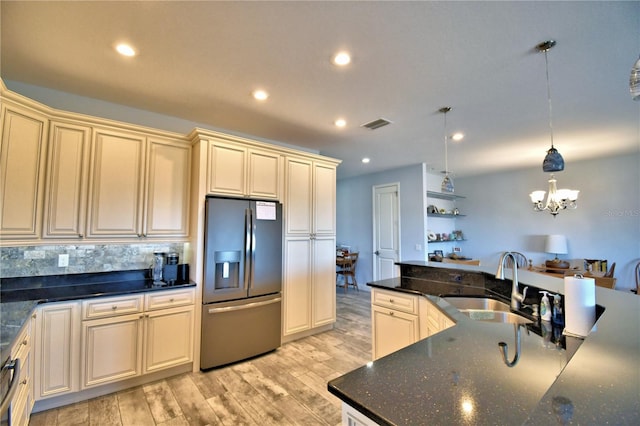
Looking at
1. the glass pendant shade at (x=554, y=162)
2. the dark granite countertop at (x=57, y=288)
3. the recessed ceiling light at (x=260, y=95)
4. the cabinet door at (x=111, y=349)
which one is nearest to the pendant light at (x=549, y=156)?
the glass pendant shade at (x=554, y=162)

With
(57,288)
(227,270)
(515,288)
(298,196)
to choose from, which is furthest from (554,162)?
(57,288)

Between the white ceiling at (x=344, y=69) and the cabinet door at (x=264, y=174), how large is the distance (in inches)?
16.9

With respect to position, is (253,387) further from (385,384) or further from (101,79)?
(101,79)

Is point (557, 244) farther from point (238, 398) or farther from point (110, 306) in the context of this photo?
point (110, 306)

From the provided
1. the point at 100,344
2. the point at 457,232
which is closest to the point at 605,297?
the point at 100,344

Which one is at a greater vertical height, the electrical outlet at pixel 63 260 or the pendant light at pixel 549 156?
the pendant light at pixel 549 156

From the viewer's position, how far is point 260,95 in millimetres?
2705

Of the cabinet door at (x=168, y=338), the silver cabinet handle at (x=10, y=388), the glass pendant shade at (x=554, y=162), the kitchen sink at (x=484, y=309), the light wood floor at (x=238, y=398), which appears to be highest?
the glass pendant shade at (x=554, y=162)

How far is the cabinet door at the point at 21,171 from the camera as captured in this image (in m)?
2.10

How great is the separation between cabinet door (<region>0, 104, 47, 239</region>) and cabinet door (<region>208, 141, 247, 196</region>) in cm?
131

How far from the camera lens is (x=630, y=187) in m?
4.80

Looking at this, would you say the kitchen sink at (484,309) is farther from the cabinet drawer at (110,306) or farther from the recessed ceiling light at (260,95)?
the cabinet drawer at (110,306)

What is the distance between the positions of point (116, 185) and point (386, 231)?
192 inches

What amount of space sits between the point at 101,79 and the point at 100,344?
7.35 ft
